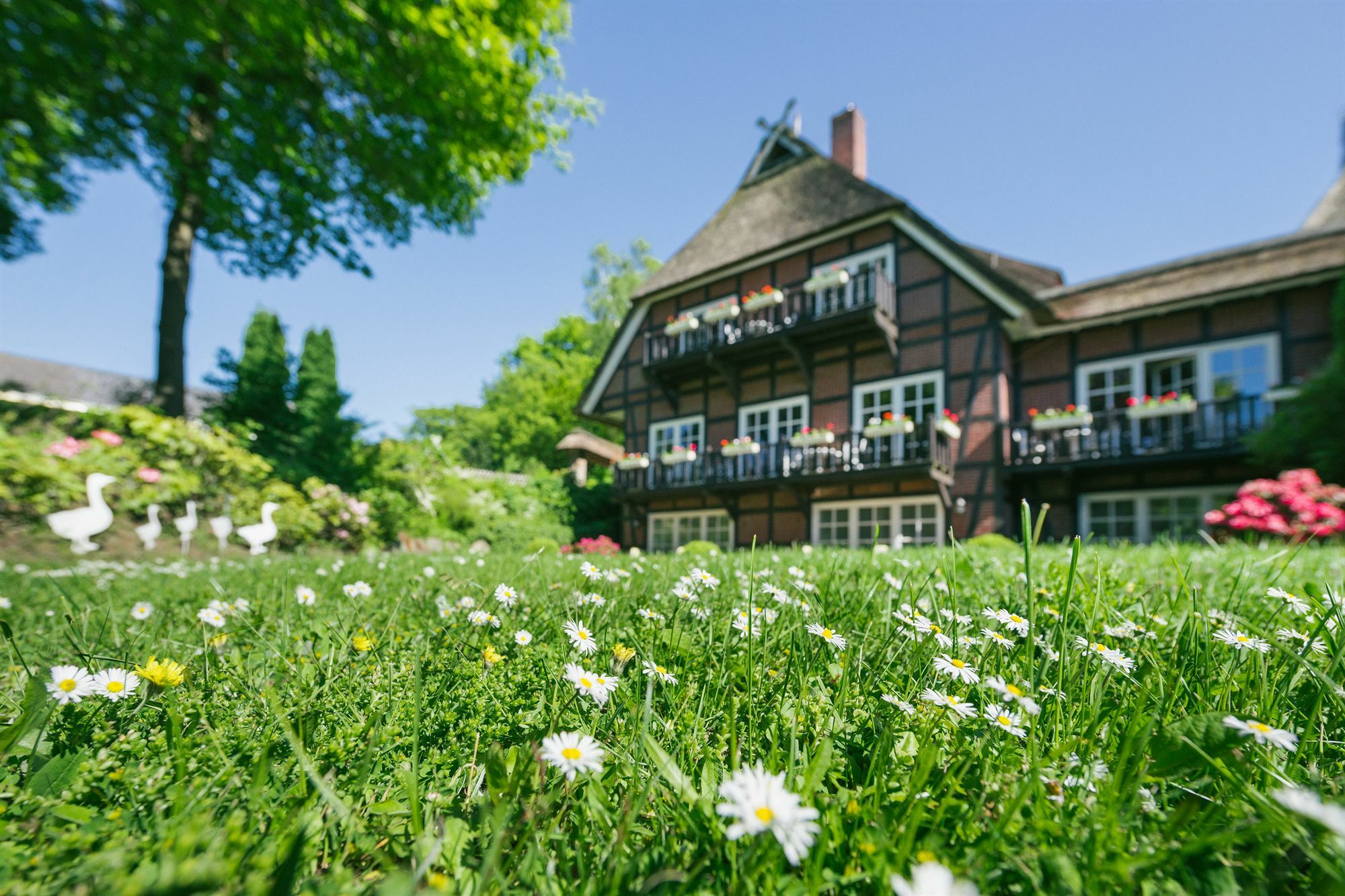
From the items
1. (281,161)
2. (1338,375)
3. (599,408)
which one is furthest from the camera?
Result: (599,408)

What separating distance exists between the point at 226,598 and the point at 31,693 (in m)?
1.75

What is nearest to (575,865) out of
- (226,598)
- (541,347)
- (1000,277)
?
(226,598)

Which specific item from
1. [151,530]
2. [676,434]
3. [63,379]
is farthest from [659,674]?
[63,379]

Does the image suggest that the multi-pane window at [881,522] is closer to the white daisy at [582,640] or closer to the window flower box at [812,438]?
the window flower box at [812,438]

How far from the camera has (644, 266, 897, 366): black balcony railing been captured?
12.2 metres

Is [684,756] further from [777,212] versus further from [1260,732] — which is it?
[777,212]

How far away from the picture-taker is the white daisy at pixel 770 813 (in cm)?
63

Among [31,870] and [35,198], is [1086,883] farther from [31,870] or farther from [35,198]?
[35,198]

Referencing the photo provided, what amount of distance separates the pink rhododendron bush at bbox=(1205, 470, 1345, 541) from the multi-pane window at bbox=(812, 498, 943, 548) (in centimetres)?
416

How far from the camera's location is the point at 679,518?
52.3 feet

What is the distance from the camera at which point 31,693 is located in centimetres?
90

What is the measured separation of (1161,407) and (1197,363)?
5.76 feet

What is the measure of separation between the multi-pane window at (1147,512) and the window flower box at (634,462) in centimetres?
952

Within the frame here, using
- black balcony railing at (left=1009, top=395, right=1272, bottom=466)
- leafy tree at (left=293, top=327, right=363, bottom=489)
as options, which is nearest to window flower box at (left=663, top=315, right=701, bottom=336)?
black balcony railing at (left=1009, top=395, right=1272, bottom=466)
